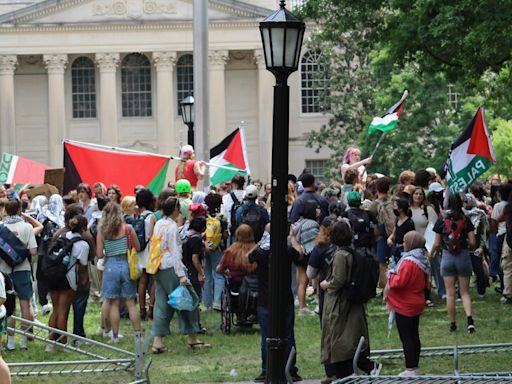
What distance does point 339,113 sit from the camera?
192 ft

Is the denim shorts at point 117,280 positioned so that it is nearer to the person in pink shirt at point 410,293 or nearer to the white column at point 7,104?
the person in pink shirt at point 410,293

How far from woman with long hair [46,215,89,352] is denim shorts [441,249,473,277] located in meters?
4.36

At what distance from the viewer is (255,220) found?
1917cm

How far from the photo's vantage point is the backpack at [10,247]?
55.8 feet

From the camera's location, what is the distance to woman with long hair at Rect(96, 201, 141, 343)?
1698 centimetres

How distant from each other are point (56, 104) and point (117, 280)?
1977 inches

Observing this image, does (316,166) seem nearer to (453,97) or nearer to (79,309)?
(453,97)

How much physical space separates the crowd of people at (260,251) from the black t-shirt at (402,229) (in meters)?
0.02

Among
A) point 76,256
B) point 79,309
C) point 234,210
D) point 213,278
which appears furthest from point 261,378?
point 234,210

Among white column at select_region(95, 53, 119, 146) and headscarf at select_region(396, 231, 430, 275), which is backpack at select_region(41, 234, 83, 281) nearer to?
headscarf at select_region(396, 231, 430, 275)

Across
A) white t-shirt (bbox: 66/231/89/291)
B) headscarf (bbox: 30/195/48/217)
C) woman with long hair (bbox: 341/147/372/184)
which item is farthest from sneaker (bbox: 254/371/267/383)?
headscarf (bbox: 30/195/48/217)

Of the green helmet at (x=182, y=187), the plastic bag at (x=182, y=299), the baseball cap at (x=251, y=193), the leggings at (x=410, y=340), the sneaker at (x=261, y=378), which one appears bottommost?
the sneaker at (x=261, y=378)

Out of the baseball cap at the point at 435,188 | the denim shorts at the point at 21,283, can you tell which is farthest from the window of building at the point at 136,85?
the denim shorts at the point at 21,283

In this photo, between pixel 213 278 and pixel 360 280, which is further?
pixel 213 278
